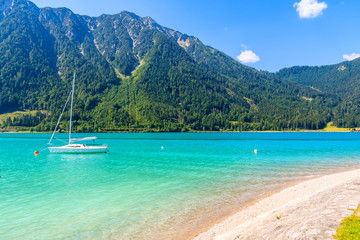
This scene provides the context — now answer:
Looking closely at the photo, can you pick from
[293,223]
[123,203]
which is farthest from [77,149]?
[293,223]

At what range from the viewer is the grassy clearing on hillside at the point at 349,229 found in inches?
375

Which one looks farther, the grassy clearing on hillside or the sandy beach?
the sandy beach

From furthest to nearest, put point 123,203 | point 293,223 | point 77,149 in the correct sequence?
1. point 77,149
2. point 123,203
3. point 293,223

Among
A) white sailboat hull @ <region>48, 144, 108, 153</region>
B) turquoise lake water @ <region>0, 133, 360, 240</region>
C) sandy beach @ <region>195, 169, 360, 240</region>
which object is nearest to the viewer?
sandy beach @ <region>195, 169, 360, 240</region>

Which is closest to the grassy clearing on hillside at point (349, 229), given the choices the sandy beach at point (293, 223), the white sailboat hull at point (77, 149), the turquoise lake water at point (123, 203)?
the sandy beach at point (293, 223)

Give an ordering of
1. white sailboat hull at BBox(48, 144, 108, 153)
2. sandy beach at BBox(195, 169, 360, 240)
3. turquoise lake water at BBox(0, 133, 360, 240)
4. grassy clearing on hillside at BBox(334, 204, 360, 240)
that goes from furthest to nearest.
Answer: white sailboat hull at BBox(48, 144, 108, 153) < turquoise lake water at BBox(0, 133, 360, 240) < sandy beach at BBox(195, 169, 360, 240) < grassy clearing on hillside at BBox(334, 204, 360, 240)

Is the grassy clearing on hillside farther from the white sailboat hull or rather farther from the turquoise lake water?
the white sailboat hull

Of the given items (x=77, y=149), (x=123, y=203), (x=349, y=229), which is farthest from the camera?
(x=77, y=149)

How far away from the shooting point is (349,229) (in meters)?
10.2

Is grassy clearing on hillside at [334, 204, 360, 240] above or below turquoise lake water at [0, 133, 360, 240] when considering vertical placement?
above

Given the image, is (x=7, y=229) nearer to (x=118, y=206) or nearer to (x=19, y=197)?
(x=118, y=206)

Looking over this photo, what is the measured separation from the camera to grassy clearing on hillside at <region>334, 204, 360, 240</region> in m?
9.52

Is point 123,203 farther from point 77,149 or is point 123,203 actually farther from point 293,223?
point 77,149

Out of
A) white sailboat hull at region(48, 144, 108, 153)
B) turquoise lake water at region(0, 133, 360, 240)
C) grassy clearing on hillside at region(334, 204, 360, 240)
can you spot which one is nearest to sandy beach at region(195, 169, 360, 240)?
grassy clearing on hillside at region(334, 204, 360, 240)
